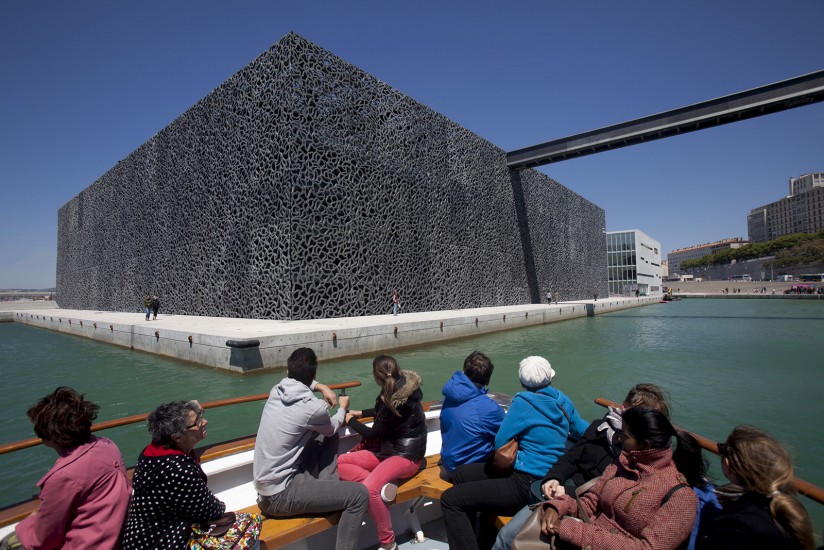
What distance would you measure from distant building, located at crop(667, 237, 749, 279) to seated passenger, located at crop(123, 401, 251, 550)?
151 m

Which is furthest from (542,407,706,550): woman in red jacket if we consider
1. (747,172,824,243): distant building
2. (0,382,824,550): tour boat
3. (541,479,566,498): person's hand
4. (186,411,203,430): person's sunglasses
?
(747,172,824,243): distant building

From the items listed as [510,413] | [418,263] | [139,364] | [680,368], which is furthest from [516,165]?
[510,413]

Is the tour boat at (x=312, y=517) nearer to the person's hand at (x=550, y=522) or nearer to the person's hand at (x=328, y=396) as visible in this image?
the person's hand at (x=328, y=396)

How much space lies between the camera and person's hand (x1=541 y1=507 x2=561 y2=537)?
1.99m

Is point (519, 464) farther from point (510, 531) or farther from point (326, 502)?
point (326, 502)

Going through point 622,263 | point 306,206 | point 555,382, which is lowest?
point 555,382

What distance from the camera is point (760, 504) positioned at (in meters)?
1.50

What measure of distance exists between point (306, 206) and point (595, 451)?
51.6ft

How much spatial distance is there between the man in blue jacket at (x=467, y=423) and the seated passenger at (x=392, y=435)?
0.65ft

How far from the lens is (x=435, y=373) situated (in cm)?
1007

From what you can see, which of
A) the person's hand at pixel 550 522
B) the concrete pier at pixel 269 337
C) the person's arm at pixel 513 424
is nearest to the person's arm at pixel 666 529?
the person's hand at pixel 550 522

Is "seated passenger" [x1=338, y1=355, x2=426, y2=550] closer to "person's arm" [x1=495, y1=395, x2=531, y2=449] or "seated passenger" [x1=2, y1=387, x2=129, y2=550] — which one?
"person's arm" [x1=495, y1=395, x2=531, y2=449]

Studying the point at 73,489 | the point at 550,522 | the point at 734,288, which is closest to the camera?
the point at 73,489

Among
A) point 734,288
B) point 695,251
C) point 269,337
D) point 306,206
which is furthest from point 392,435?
point 695,251
